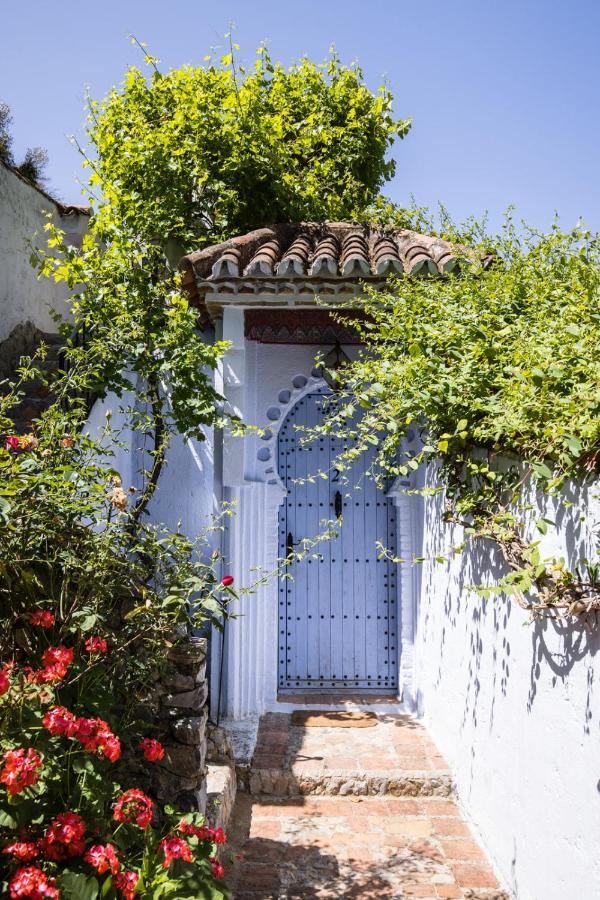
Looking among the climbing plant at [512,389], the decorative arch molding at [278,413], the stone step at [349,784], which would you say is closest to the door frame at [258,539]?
the decorative arch molding at [278,413]

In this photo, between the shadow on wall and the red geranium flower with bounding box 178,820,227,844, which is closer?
the shadow on wall

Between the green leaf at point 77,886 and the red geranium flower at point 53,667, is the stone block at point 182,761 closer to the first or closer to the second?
the red geranium flower at point 53,667

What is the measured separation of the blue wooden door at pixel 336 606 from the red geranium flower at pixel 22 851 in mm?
4569

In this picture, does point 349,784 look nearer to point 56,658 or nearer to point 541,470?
point 56,658

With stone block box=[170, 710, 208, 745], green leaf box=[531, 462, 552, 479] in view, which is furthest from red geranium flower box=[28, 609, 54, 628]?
green leaf box=[531, 462, 552, 479]

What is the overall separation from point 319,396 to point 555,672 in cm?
430

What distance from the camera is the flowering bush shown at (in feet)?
9.18

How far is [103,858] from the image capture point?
9.01 feet

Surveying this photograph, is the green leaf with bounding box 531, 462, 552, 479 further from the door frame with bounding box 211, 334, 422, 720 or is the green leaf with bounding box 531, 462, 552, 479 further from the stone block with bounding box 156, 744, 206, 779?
the door frame with bounding box 211, 334, 422, 720

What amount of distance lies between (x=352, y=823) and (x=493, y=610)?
6.06 ft

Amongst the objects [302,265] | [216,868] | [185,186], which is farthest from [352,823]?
[185,186]

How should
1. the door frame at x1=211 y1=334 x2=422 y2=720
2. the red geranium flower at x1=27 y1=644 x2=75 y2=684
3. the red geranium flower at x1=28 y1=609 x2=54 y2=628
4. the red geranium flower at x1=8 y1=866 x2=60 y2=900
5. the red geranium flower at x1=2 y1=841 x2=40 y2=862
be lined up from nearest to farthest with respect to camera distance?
1. the red geranium flower at x1=8 y1=866 x2=60 y2=900
2. the red geranium flower at x1=2 y1=841 x2=40 y2=862
3. the red geranium flower at x1=27 y1=644 x2=75 y2=684
4. the red geranium flower at x1=28 y1=609 x2=54 y2=628
5. the door frame at x1=211 y1=334 x2=422 y2=720

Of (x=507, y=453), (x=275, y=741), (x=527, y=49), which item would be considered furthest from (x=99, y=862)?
(x=527, y=49)

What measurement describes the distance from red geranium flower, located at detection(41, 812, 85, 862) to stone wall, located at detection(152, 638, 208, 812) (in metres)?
1.36
